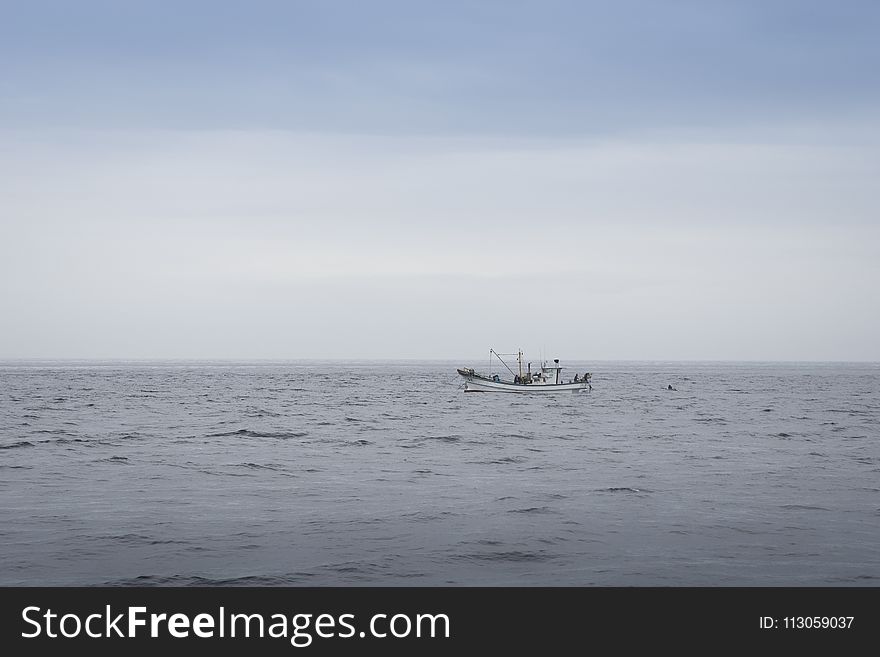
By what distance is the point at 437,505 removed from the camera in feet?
76.8

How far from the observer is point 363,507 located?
75.6 ft

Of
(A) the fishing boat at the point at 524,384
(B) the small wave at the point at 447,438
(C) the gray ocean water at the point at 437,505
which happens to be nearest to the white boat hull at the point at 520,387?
(A) the fishing boat at the point at 524,384

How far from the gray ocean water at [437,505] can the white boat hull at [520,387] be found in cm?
3867

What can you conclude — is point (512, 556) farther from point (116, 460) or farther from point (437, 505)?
point (116, 460)

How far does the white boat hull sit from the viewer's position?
3509 inches

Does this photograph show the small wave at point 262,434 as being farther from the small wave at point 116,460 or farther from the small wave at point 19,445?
the small wave at point 116,460

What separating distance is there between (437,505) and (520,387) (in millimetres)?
66848

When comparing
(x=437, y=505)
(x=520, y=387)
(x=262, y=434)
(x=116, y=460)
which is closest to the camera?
(x=437, y=505)

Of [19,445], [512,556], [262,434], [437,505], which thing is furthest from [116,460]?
[512,556]

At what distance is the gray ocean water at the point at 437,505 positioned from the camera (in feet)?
53.3

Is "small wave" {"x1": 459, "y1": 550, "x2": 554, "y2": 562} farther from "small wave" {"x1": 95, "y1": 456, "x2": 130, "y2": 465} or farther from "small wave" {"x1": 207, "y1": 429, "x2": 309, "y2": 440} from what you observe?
"small wave" {"x1": 207, "y1": 429, "x2": 309, "y2": 440}

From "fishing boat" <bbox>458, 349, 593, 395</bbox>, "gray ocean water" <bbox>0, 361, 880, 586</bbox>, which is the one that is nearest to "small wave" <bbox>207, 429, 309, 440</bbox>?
"gray ocean water" <bbox>0, 361, 880, 586</bbox>
